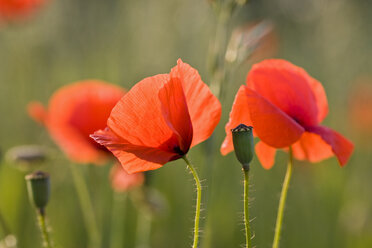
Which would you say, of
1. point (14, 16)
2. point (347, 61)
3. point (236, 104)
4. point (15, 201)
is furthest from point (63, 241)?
point (347, 61)

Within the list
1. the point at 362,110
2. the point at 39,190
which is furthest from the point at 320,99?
the point at 362,110

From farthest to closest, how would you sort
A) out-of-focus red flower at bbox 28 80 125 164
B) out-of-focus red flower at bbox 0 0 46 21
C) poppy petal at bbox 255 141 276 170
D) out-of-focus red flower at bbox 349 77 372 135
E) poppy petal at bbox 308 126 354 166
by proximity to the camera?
out-of-focus red flower at bbox 349 77 372 135 → out-of-focus red flower at bbox 0 0 46 21 → out-of-focus red flower at bbox 28 80 125 164 → poppy petal at bbox 255 141 276 170 → poppy petal at bbox 308 126 354 166

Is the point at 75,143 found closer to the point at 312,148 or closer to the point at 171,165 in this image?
the point at 312,148

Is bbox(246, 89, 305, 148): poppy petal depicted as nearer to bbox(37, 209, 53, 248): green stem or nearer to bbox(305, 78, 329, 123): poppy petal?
bbox(305, 78, 329, 123): poppy petal

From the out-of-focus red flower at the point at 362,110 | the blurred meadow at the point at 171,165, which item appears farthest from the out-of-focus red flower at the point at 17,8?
the out-of-focus red flower at the point at 362,110

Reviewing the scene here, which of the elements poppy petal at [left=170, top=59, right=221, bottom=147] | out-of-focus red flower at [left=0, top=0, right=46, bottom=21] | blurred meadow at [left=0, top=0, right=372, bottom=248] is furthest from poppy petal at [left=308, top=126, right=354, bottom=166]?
out-of-focus red flower at [left=0, top=0, right=46, bottom=21]

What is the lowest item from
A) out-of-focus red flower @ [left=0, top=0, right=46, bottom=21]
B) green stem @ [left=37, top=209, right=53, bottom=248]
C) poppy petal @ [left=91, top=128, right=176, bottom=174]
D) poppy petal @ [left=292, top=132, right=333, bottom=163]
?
green stem @ [left=37, top=209, right=53, bottom=248]

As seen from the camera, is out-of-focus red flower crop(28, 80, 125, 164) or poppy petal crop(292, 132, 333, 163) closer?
poppy petal crop(292, 132, 333, 163)

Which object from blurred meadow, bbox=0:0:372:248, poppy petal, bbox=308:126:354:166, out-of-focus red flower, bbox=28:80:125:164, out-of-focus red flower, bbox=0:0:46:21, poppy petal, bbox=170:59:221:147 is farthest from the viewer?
out-of-focus red flower, bbox=0:0:46:21
